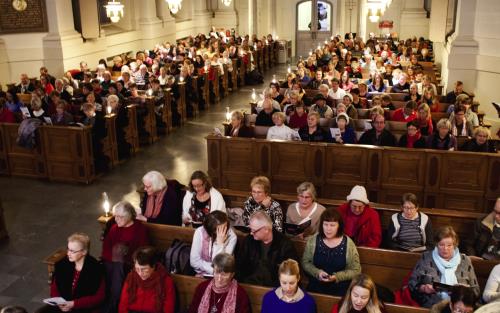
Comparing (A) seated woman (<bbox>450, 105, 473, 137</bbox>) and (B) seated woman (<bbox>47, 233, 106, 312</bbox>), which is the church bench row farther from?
(B) seated woman (<bbox>47, 233, 106, 312</bbox>)

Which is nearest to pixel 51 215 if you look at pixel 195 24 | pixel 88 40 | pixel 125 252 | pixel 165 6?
pixel 125 252

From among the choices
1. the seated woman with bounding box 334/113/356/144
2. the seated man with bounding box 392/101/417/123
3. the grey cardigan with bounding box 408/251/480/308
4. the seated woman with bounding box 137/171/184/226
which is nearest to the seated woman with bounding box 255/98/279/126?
the seated woman with bounding box 334/113/356/144

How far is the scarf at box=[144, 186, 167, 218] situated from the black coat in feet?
4.58

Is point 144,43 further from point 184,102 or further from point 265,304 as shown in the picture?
point 265,304

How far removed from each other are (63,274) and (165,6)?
638 inches

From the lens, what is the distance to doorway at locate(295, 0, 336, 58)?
24.7 metres

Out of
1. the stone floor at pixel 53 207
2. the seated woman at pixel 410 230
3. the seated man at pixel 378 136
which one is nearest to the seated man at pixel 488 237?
the seated woman at pixel 410 230

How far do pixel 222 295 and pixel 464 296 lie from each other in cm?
162

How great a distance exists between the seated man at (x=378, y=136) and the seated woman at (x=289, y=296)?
3.98 metres

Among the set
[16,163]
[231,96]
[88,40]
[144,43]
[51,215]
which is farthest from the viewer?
[144,43]

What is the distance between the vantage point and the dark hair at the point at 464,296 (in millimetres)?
3439

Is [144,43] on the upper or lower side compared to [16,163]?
upper

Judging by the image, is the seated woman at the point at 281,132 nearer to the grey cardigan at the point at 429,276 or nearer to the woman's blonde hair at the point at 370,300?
the grey cardigan at the point at 429,276

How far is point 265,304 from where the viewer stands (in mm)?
3910
